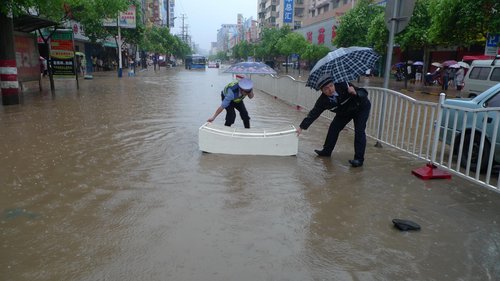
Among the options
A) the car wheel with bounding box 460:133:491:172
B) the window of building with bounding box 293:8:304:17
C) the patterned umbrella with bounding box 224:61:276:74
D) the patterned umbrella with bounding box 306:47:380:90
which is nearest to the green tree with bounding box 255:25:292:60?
the window of building with bounding box 293:8:304:17

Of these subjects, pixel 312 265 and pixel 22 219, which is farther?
pixel 22 219

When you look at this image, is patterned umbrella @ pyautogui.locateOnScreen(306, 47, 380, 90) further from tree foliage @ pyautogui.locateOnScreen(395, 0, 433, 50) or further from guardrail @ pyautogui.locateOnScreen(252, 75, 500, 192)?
tree foliage @ pyautogui.locateOnScreen(395, 0, 433, 50)

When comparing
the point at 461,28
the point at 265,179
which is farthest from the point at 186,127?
the point at 461,28

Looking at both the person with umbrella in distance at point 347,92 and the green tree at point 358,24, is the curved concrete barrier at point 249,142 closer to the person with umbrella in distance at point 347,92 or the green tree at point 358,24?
the person with umbrella in distance at point 347,92

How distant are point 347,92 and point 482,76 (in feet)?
46.3

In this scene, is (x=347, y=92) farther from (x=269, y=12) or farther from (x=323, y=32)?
(x=269, y=12)

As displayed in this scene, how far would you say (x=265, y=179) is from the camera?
225 inches

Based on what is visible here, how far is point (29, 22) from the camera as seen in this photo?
15383 millimetres

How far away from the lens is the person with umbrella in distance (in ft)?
20.5

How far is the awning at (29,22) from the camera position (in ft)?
47.1

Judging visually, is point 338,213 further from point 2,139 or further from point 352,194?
point 2,139

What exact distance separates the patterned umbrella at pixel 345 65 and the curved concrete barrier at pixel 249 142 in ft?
3.24

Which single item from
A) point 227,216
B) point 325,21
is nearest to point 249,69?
point 227,216

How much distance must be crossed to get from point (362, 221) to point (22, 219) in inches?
137
